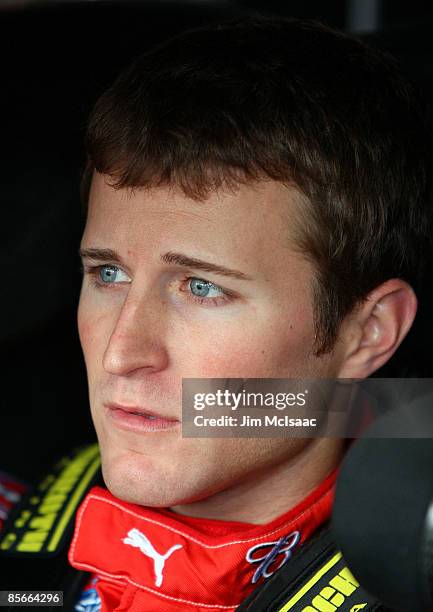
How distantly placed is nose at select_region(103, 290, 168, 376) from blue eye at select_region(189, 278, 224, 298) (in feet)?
0.16

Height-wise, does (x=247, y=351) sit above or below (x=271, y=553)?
above

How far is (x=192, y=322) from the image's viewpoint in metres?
1.19

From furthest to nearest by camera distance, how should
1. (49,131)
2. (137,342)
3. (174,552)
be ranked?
(49,131)
(174,552)
(137,342)

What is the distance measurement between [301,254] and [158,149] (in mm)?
217

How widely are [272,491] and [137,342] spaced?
1.00 ft

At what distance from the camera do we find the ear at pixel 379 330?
1316 millimetres

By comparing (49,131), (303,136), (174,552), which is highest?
(49,131)

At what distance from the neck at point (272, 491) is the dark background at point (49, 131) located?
0.44 metres

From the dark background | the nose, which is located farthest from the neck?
the dark background

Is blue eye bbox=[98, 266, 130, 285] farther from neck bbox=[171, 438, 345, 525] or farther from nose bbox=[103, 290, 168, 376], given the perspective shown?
neck bbox=[171, 438, 345, 525]

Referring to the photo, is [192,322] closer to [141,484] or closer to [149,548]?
[141,484]

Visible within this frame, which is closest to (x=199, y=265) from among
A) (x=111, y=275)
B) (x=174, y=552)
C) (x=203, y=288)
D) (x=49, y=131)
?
(x=203, y=288)

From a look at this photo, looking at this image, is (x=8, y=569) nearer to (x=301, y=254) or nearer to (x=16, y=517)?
(x=16, y=517)

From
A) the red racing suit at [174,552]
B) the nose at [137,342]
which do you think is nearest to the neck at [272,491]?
the red racing suit at [174,552]
